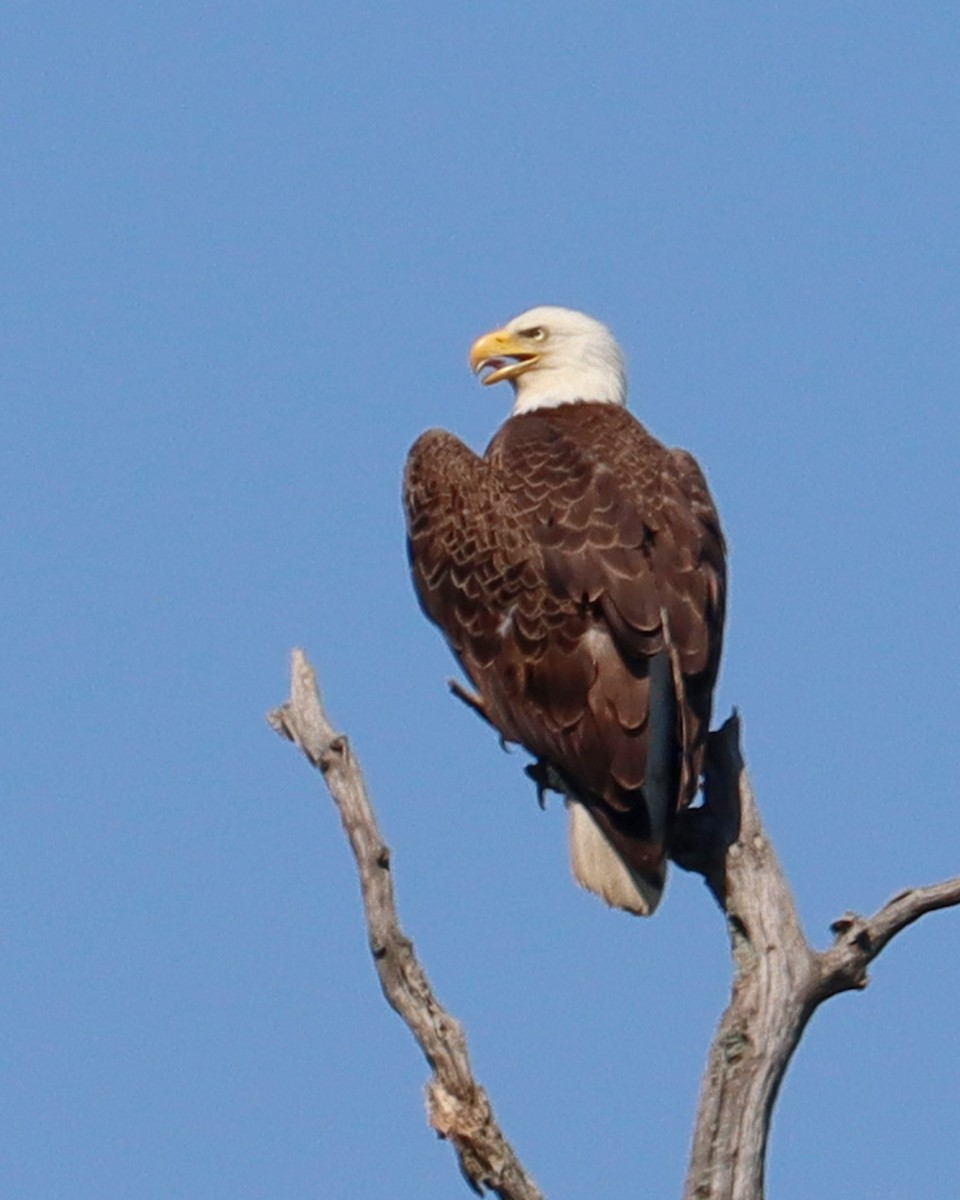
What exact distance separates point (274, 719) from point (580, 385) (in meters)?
3.50

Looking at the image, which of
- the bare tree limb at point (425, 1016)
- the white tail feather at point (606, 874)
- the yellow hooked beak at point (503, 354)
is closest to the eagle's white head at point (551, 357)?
the yellow hooked beak at point (503, 354)

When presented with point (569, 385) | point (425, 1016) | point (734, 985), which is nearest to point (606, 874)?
point (734, 985)

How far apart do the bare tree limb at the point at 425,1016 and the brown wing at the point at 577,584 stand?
1.55m

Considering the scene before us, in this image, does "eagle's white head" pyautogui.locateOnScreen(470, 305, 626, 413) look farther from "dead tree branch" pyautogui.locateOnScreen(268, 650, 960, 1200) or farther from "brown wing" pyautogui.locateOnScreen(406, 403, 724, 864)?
"dead tree branch" pyautogui.locateOnScreen(268, 650, 960, 1200)

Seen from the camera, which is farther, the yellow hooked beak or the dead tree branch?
the yellow hooked beak

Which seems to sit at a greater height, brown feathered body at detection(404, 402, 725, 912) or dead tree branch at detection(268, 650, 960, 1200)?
brown feathered body at detection(404, 402, 725, 912)

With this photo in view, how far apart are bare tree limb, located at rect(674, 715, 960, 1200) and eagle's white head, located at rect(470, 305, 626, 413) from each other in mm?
3200

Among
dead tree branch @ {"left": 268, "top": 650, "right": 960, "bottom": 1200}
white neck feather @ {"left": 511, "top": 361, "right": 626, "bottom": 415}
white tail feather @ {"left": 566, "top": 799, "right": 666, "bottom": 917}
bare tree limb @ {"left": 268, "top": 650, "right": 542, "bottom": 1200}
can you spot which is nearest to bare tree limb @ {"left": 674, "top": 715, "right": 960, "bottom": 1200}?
dead tree branch @ {"left": 268, "top": 650, "right": 960, "bottom": 1200}

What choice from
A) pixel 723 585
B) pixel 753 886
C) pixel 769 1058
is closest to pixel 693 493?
pixel 723 585

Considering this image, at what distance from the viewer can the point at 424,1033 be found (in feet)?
23.6

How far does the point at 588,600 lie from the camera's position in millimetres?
9266

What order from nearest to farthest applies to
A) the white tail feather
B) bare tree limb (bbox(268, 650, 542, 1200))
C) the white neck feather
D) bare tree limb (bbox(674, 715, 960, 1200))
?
bare tree limb (bbox(268, 650, 542, 1200)) → bare tree limb (bbox(674, 715, 960, 1200)) → the white tail feather → the white neck feather

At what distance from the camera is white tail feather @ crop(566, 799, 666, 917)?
29.0 ft

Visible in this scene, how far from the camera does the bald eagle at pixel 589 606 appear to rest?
895 centimetres
